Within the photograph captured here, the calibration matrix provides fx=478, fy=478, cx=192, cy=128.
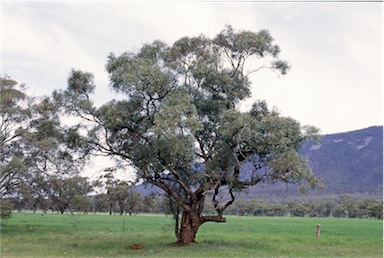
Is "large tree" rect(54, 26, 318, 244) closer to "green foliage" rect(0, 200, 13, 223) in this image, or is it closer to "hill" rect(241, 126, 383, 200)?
"green foliage" rect(0, 200, 13, 223)

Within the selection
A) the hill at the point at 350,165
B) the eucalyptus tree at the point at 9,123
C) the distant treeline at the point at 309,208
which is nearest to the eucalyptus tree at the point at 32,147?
the eucalyptus tree at the point at 9,123

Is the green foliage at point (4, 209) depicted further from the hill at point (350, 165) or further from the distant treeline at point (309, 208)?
the hill at point (350, 165)

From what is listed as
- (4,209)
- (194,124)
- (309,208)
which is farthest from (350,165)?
(194,124)

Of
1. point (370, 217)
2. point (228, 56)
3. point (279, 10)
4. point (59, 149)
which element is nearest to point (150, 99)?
point (228, 56)

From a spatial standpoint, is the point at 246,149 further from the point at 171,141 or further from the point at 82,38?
the point at 82,38

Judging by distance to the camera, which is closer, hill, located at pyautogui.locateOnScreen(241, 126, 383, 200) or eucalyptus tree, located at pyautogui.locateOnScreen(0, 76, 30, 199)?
eucalyptus tree, located at pyautogui.locateOnScreen(0, 76, 30, 199)

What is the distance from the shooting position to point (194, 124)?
16812 millimetres

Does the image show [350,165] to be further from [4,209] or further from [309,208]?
[4,209]

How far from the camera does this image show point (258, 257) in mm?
16797

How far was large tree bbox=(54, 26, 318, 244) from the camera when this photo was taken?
1753 cm

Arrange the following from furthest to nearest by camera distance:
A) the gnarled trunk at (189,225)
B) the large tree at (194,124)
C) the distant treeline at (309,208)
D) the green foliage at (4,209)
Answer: the distant treeline at (309,208)
the green foliage at (4,209)
the gnarled trunk at (189,225)
the large tree at (194,124)

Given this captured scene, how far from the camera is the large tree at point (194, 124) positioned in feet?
57.5

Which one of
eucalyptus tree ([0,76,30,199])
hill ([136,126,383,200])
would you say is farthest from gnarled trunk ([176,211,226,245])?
hill ([136,126,383,200])

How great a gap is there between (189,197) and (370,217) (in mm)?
90623
